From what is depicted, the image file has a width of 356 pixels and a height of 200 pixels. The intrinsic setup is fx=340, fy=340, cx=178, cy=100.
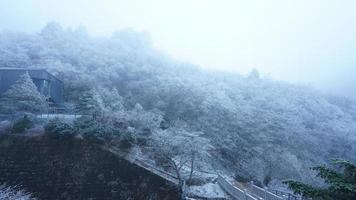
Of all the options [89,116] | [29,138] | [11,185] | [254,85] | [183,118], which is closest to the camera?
[11,185]

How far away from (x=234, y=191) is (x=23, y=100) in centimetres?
1559

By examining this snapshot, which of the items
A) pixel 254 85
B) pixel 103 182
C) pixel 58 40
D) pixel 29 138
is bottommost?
pixel 103 182

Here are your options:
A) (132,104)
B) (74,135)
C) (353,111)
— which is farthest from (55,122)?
(353,111)

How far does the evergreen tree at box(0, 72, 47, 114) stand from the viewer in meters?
23.0

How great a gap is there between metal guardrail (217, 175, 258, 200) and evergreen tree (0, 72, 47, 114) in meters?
13.2

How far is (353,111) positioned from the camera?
45.2 metres

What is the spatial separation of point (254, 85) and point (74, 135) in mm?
30917

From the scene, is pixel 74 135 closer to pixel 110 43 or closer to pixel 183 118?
pixel 183 118

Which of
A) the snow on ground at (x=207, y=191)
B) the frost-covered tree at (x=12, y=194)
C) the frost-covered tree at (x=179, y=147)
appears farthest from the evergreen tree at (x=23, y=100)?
the snow on ground at (x=207, y=191)

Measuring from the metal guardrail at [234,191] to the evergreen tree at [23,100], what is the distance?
1316 cm

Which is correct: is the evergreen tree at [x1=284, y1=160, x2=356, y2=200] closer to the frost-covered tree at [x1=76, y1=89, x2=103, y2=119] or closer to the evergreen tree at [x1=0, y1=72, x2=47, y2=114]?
the frost-covered tree at [x1=76, y1=89, x2=103, y2=119]

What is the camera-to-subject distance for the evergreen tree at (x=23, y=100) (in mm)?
23000

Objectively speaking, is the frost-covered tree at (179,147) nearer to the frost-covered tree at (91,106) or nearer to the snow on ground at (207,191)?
the snow on ground at (207,191)

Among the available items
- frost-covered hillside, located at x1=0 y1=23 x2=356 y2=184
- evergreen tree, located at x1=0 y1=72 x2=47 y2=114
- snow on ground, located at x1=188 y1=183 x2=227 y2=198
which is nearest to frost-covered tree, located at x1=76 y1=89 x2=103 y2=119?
frost-covered hillside, located at x1=0 y1=23 x2=356 y2=184
